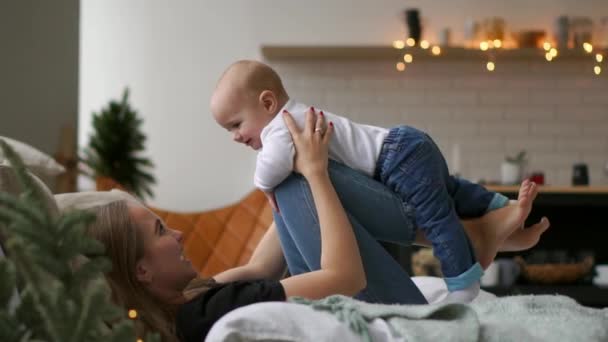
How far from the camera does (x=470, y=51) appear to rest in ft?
19.0

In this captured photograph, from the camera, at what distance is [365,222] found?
6.33ft

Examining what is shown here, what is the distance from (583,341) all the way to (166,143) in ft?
16.9

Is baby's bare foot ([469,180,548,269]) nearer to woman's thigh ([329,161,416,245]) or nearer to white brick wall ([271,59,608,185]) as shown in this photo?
woman's thigh ([329,161,416,245])

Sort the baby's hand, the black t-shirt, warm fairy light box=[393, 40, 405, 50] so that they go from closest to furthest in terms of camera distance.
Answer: the black t-shirt, the baby's hand, warm fairy light box=[393, 40, 405, 50]

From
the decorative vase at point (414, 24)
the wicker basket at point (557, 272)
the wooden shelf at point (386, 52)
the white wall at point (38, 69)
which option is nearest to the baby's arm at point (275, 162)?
the white wall at point (38, 69)

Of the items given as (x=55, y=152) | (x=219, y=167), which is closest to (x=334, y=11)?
(x=219, y=167)

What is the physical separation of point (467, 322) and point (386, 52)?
15.6 feet

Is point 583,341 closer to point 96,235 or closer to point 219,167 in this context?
point 96,235

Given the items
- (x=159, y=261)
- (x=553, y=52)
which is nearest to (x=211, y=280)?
(x=159, y=261)

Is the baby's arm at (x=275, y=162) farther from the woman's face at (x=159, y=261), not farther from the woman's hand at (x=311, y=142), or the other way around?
the woman's face at (x=159, y=261)

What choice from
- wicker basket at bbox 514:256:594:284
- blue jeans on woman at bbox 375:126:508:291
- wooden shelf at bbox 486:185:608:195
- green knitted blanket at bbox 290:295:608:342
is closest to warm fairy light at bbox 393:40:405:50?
wooden shelf at bbox 486:185:608:195

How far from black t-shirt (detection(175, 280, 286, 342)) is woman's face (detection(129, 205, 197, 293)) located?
0.15 metres

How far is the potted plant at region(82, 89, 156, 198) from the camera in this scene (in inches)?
225

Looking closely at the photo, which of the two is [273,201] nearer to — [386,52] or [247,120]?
[247,120]
